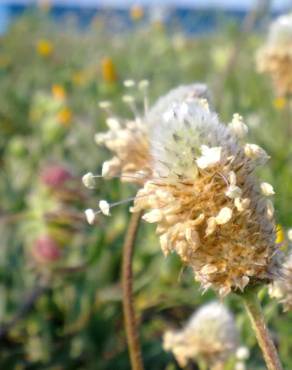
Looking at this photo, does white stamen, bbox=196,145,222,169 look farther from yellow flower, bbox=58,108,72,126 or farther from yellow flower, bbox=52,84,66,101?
yellow flower, bbox=52,84,66,101

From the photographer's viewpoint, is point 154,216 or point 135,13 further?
point 135,13

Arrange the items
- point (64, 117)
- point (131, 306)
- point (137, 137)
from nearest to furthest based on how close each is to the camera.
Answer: point (131, 306)
point (137, 137)
point (64, 117)

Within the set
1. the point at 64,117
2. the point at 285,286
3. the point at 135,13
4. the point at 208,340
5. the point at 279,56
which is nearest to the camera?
the point at 285,286

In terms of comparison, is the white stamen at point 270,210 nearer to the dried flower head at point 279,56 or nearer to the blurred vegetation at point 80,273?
the blurred vegetation at point 80,273

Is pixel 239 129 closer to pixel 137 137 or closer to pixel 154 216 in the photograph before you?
pixel 154 216

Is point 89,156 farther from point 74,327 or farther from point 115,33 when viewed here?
point 115,33

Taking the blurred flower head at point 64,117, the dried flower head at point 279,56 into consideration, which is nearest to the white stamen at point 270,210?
the dried flower head at point 279,56

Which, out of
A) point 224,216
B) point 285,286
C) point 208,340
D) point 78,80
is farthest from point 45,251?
point 78,80
